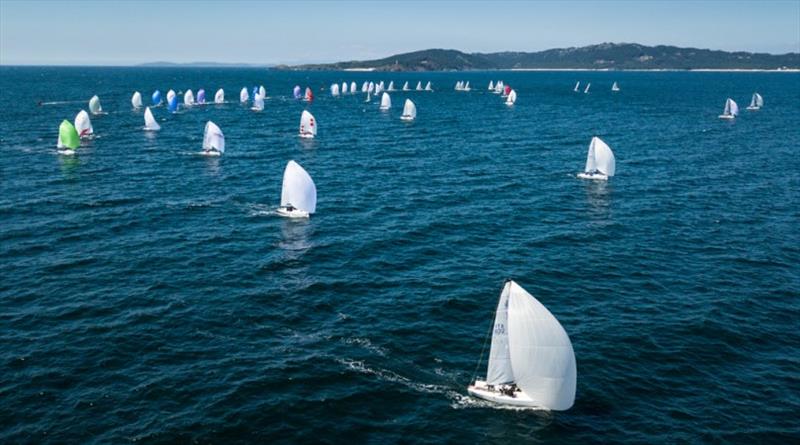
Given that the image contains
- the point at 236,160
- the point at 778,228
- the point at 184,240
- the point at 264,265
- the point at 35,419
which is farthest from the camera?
the point at 236,160

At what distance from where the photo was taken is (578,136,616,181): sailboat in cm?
9194

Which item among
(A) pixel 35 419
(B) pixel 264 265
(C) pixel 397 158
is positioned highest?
(C) pixel 397 158

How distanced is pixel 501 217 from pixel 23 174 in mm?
69776

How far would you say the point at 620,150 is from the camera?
387 feet

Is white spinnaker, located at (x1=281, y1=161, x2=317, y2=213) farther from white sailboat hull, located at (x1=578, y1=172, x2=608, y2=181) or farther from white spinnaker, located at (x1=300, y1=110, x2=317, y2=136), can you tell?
white spinnaker, located at (x1=300, y1=110, x2=317, y2=136)

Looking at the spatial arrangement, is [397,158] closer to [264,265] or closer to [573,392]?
[264,265]

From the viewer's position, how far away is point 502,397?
3612 centimetres

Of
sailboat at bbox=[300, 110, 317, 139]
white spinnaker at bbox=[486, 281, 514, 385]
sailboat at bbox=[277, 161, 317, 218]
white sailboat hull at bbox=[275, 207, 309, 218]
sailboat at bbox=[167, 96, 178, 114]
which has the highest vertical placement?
sailboat at bbox=[167, 96, 178, 114]

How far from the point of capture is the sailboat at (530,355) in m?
34.3

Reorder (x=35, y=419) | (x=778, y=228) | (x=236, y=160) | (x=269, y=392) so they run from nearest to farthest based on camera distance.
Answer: (x=35, y=419)
(x=269, y=392)
(x=778, y=228)
(x=236, y=160)

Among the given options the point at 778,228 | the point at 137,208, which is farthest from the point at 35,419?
the point at 778,228

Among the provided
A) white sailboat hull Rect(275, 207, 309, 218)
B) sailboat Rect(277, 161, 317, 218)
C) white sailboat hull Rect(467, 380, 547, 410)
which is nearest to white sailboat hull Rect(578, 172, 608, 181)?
sailboat Rect(277, 161, 317, 218)

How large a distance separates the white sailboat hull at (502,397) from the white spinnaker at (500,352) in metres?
0.60

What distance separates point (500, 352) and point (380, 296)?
55.9 ft
